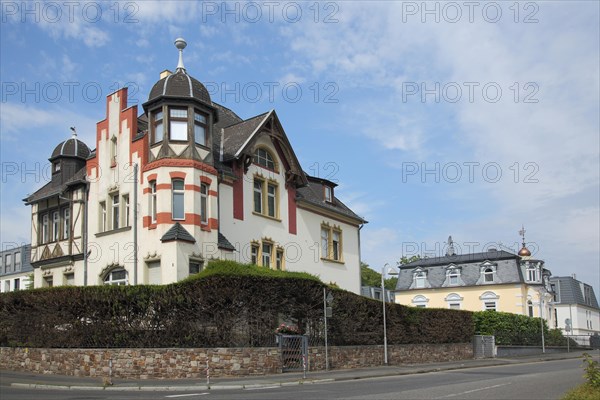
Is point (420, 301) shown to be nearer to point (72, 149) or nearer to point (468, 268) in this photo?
point (468, 268)

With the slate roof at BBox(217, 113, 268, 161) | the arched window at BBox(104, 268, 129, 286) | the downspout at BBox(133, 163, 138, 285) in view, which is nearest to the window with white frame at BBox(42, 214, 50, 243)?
the arched window at BBox(104, 268, 129, 286)

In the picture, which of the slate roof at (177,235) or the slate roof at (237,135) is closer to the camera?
the slate roof at (177,235)

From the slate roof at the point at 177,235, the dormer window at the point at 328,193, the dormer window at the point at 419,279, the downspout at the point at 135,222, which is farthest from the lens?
the dormer window at the point at 419,279

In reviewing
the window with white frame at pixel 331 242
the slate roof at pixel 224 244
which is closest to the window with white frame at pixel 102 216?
the slate roof at pixel 224 244

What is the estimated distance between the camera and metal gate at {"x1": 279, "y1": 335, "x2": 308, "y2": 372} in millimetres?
25500

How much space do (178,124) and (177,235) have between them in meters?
5.14

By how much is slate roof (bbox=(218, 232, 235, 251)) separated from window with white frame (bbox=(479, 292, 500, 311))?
130ft

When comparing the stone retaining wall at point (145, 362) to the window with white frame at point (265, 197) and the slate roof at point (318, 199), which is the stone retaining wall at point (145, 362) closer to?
the window with white frame at point (265, 197)

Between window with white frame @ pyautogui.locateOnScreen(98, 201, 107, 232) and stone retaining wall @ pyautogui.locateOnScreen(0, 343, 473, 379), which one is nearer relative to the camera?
stone retaining wall @ pyautogui.locateOnScreen(0, 343, 473, 379)

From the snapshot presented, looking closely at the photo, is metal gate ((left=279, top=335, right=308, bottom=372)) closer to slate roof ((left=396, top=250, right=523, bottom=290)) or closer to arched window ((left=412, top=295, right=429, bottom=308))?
slate roof ((left=396, top=250, right=523, bottom=290))

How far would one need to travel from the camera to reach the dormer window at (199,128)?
99.7 feet

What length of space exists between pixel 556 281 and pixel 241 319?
6900cm

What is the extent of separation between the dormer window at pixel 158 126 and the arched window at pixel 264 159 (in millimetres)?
5918

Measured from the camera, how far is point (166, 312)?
24266mm
